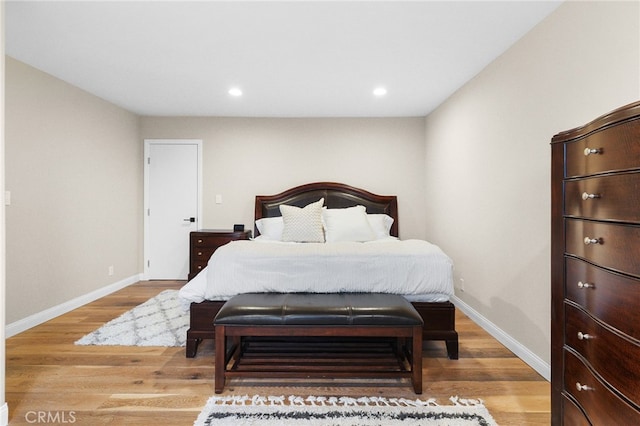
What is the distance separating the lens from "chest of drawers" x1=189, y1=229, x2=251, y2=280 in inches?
170

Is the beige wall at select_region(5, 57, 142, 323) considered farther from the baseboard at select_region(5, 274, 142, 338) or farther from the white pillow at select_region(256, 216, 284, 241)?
the white pillow at select_region(256, 216, 284, 241)

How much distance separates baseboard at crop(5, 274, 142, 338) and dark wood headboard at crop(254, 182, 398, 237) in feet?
6.53

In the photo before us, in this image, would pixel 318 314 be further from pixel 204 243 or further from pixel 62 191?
pixel 62 191

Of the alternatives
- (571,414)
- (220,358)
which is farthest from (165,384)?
(571,414)

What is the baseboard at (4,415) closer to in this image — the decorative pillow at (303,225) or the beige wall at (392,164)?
the beige wall at (392,164)

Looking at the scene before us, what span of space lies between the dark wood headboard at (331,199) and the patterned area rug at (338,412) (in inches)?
113

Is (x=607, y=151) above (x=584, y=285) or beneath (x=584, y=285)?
above

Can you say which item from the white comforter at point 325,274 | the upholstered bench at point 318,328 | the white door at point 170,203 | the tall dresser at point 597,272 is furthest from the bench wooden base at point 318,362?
the white door at point 170,203

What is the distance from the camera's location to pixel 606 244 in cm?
109

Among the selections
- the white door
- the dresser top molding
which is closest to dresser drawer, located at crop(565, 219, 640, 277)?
the dresser top molding

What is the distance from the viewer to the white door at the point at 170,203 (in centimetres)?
486

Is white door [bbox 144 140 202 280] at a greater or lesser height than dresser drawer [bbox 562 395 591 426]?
greater

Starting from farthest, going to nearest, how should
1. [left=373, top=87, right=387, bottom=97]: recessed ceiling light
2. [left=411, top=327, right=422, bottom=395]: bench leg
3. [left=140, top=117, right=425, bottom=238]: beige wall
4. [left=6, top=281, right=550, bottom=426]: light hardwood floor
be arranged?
[left=140, top=117, right=425, bottom=238]: beige wall, [left=373, top=87, right=387, bottom=97]: recessed ceiling light, [left=411, top=327, right=422, bottom=395]: bench leg, [left=6, top=281, right=550, bottom=426]: light hardwood floor

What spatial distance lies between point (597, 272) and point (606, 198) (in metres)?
0.25
